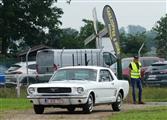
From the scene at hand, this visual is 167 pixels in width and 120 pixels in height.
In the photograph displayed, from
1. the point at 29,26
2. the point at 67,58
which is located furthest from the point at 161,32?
the point at 67,58

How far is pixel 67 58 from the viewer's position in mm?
36406

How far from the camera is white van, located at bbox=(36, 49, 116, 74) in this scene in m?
36.2

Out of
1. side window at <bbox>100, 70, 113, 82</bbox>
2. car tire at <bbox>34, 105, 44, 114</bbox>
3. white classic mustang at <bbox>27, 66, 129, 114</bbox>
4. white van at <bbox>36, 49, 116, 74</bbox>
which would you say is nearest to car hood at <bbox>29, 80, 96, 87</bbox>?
white classic mustang at <bbox>27, 66, 129, 114</bbox>

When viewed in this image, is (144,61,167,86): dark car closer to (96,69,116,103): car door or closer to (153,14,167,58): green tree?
(96,69,116,103): car door

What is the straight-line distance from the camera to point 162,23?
79625 millimetres

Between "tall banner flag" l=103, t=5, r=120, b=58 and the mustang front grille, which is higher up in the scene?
"tall banner flag" l=103, t=5, r=120, b=58

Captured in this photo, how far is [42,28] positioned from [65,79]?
151 feet

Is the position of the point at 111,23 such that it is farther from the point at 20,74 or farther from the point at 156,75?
the point at 20,74

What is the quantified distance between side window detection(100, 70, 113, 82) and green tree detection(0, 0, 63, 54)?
134ft

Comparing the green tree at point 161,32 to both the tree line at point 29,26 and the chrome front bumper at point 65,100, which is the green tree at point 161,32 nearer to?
the tree line at point 29,26

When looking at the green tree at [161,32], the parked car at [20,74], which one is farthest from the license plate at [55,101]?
the green tree at [161,32]

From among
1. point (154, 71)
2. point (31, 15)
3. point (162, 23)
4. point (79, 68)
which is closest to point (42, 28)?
point (31, 15)

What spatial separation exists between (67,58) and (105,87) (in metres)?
16.7

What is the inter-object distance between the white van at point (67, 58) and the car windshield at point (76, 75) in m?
15.8
